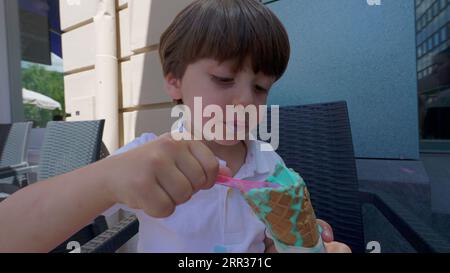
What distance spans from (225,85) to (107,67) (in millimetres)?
1932

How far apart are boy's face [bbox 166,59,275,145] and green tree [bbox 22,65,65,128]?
4.24 m

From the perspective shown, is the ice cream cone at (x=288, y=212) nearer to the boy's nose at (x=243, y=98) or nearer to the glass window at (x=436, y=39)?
the boy's nose at (x=243, y=98)

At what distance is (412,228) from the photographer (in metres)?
0.70

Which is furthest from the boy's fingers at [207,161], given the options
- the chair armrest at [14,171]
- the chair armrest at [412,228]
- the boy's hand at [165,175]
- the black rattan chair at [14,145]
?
the black rattan chair at [14,145]

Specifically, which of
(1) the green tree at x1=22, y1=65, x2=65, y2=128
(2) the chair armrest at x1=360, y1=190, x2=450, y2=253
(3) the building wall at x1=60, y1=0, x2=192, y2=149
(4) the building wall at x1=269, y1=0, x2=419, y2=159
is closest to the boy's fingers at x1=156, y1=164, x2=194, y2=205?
(2) the chair armrest at x1=360, y1=190, x2=450, y2=253

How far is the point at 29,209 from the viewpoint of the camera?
1.39ft

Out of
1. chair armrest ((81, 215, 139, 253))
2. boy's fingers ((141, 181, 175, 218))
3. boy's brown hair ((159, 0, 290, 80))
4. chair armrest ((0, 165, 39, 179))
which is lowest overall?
chair armrest ((81, 215, 139, 253))

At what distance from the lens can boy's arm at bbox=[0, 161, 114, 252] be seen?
1.38 ft

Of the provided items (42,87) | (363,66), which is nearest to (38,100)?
(42,87)

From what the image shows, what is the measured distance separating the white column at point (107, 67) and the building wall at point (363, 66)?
4.76 feet

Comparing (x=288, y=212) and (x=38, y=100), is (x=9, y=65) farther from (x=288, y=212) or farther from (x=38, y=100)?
(x=288, y=212)

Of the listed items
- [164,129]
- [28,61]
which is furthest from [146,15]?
[28,61]

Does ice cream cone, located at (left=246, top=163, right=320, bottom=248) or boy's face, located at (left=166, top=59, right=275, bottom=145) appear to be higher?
boy's face, located at (left=166, top=59, right=275, bottom=145)

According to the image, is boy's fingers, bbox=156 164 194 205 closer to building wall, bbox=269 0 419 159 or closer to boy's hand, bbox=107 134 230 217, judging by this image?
boy's hand, bbox=107 134 230 217
